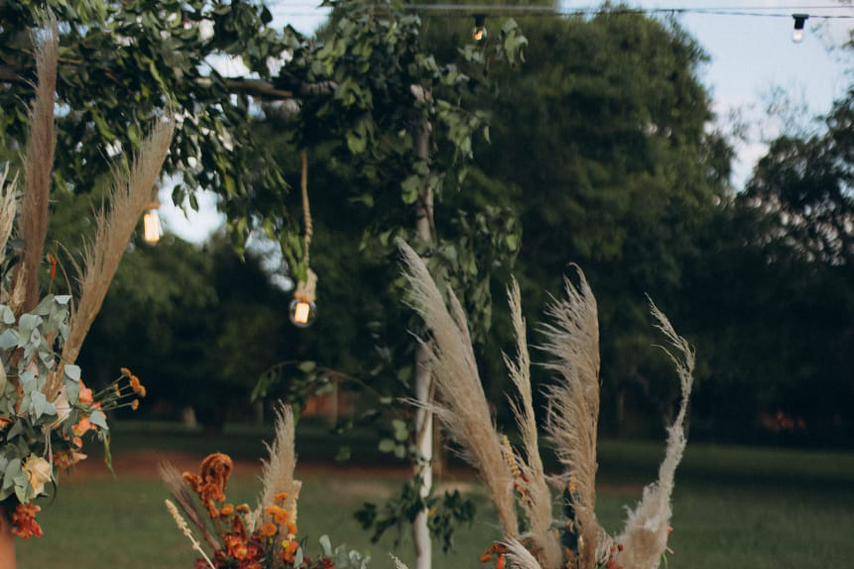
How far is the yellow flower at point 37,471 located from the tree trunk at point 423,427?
2883mm

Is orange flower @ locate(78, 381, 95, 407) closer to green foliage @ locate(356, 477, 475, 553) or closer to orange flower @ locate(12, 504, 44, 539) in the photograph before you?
orange flower @ locate(12, 504, 44, 539)

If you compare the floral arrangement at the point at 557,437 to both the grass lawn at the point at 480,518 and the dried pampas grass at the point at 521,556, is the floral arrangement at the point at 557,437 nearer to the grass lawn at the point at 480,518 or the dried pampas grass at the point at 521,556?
the dried pampas grass at the point at 521,556

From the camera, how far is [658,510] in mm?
2070

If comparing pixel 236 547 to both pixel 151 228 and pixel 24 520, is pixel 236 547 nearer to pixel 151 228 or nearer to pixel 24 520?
pixel 24 520

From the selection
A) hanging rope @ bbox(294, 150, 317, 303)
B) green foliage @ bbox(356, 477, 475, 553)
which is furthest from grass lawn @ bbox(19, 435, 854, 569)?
hanging rope @ bbox(294, 150, 317, 303)

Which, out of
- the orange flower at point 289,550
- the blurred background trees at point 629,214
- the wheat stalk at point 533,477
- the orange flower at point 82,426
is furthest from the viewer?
the blurred background trees at point 629,214

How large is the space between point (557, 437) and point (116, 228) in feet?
3.15

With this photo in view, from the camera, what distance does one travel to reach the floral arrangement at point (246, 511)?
112 inches

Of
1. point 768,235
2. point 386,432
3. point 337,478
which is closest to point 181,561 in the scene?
point 386,432

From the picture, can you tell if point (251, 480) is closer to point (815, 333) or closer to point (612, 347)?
point (612, 347)

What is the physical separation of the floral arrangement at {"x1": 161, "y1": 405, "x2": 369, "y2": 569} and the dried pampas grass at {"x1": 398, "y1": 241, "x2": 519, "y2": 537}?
0.88 m

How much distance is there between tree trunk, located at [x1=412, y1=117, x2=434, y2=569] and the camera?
5.46 metres

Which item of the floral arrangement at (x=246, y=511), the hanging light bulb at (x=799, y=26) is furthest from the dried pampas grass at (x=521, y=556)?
the hanging light bulb at (x=799, y=26)

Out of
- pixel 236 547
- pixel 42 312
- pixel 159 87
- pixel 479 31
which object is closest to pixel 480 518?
pixel 479 31
